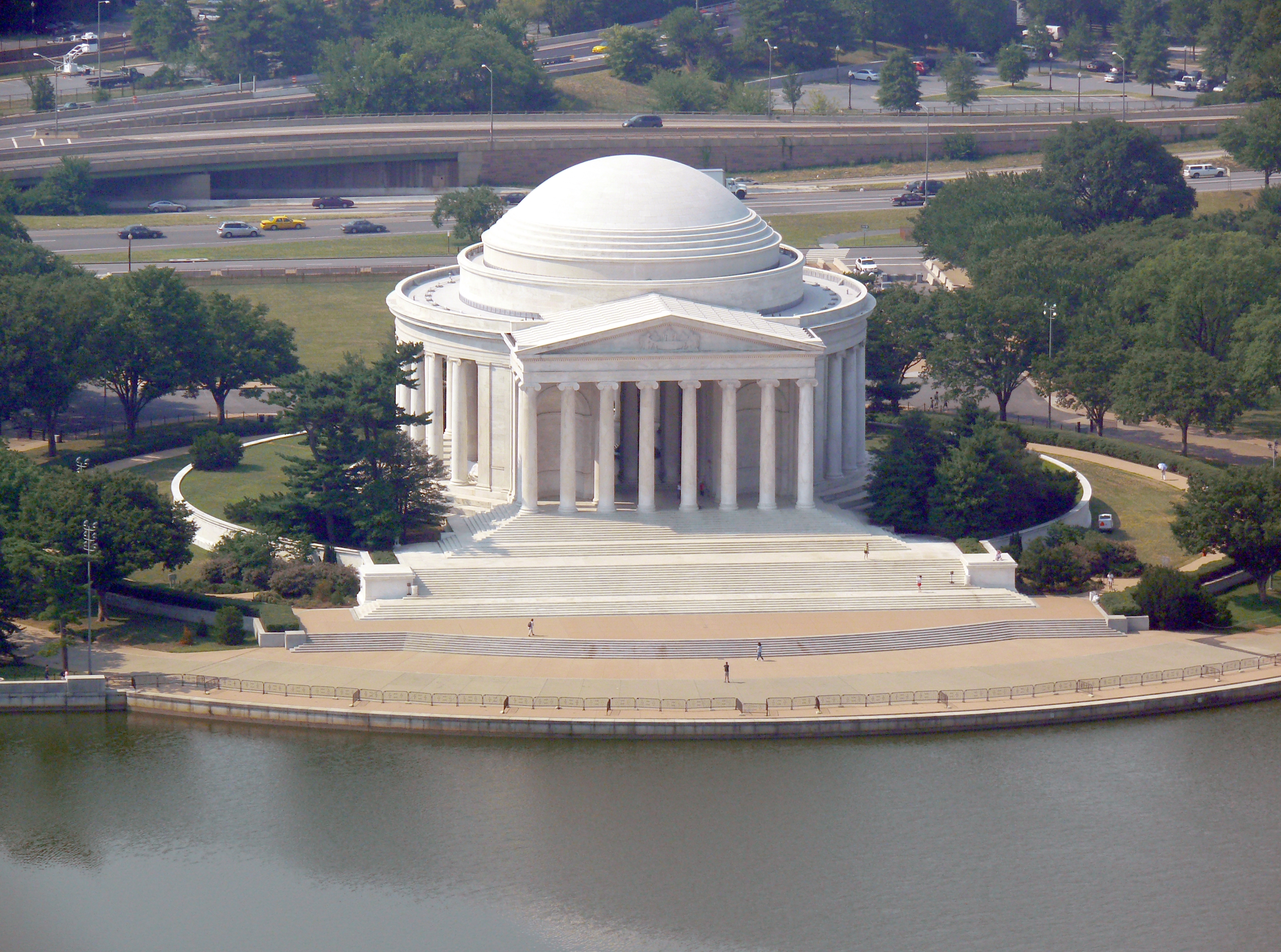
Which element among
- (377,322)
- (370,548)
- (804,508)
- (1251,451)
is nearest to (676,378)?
(804,508)

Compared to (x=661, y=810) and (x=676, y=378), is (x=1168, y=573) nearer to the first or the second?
(x=676, y=378)

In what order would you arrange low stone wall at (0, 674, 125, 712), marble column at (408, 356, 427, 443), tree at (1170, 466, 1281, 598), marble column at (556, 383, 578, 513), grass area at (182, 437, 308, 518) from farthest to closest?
marble column at (408, 356, 427, 443) → grass area at (182, 437, 308, 518) → marble column at (556, 383, 578, 513) → tree at (1170, 466, 1281, 598) → low stone wall at (0, 674, 125, 712)

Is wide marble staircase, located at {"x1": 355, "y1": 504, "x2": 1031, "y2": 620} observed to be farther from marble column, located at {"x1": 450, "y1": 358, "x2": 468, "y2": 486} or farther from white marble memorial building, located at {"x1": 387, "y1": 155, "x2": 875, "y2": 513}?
marble column, located at {"x1": 450, "y1": 358, "x2": 468, "y2": 486}

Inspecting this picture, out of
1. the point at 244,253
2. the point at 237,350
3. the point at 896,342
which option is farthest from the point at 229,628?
the point at 244,253

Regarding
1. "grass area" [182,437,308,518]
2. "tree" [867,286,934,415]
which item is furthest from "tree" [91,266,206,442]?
"tree" [867,286,934,415]

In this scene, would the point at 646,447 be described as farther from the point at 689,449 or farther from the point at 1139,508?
the point at 1139,508
